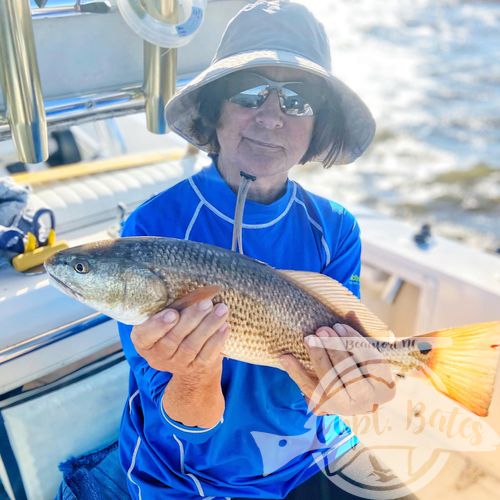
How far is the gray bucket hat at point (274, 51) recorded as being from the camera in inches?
66.1

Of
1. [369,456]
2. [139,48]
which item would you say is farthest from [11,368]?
[369,456]

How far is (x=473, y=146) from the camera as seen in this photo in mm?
10508

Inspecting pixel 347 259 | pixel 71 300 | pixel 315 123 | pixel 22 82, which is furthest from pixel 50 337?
pixel 315 123

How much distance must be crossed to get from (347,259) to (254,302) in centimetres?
56

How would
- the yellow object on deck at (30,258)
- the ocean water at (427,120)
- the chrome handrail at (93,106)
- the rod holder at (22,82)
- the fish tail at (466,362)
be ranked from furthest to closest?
1. the ocean water at (427,120)
2. the yellow object on deck at (30,258)
3. the chrome handrail at (93,106)
4. the fish tail at (466,362)
5. the rod holder at (22,82)

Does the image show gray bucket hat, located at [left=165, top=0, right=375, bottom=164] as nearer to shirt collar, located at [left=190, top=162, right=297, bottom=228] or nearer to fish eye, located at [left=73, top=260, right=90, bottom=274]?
shirt collar, located at [left=190, top=162, right=297, bottom=228]

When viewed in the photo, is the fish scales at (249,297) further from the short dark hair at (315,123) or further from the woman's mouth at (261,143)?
the short dark hair at (315,123)

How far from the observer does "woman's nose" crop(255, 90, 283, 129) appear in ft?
5.70

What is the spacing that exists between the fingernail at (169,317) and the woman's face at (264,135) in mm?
602

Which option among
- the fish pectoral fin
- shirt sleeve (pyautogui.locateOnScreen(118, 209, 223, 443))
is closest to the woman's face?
shirt sleeve (pyautogui.locateOnScreen(118, 209, 223, 443))

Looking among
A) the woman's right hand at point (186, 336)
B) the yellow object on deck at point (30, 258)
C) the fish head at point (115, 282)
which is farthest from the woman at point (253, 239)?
the yellow object on deck at point (30, 258)

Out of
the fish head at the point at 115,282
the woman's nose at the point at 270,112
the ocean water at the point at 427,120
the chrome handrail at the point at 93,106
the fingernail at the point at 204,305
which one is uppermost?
the woman's nose at the point at 270,112

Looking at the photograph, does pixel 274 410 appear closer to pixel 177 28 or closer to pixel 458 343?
pixel 458 343

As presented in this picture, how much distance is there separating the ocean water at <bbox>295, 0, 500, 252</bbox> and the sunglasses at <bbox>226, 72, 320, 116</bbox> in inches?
90.1
